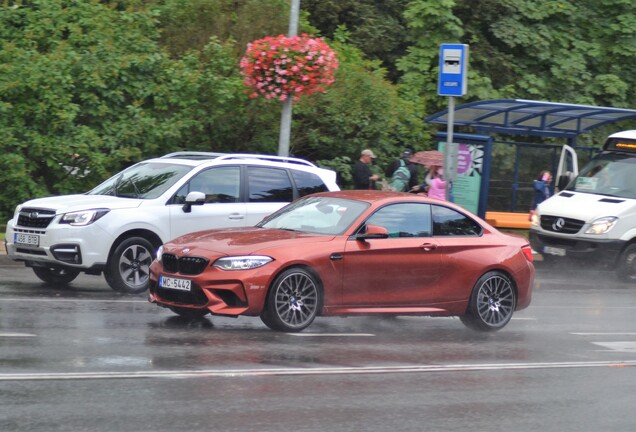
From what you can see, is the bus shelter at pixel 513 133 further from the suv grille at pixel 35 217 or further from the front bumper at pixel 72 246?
the suv grille at pixel 35 217

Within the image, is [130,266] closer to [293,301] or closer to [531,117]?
[293,301]

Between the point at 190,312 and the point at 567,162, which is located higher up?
the point at 567,162

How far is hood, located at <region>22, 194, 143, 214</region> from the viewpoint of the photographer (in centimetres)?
1403

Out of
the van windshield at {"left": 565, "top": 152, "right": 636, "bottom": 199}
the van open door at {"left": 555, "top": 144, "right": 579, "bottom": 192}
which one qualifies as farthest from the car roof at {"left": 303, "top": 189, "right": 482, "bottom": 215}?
the van open door at {"left": 555, "top": 144, "right": 579, "bottom": 192}

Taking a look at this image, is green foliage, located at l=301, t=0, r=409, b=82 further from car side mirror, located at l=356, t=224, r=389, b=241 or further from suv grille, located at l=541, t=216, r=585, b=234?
car side mirror, located at l=356, t=224, r=389, b=241

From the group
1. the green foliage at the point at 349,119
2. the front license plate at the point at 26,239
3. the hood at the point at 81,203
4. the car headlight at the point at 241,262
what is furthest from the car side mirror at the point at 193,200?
the green foliage at the point at 349,119

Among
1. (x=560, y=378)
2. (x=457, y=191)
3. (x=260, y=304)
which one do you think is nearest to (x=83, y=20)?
(x=457, y=191)

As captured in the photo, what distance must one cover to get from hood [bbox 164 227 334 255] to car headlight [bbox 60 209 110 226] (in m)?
2.21

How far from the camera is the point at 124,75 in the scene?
21734 mm

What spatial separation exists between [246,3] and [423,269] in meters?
13.0

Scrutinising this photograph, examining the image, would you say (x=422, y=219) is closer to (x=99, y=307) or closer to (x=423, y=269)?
(x=423, y=269)

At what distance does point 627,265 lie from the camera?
20.3 metres

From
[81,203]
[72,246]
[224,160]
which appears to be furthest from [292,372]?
[224,160]

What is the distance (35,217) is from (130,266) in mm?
1316
